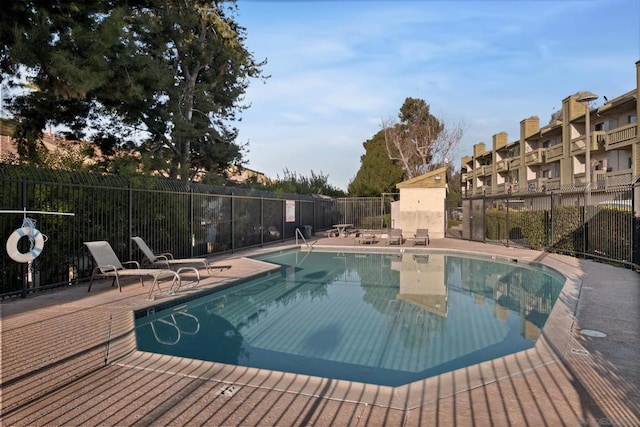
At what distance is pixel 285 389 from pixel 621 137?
30.0 m

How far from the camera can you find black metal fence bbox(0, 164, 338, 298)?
22.7 ft

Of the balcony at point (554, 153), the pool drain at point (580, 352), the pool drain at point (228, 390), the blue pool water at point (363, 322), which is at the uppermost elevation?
the balcony at point (554, 153)

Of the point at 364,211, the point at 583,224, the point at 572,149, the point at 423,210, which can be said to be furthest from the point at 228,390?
the point at 572,149

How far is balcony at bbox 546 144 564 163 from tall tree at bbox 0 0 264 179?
82.3ft

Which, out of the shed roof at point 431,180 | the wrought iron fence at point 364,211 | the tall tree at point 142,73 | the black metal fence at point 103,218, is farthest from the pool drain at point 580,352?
the wrought iron fence at point 364,211

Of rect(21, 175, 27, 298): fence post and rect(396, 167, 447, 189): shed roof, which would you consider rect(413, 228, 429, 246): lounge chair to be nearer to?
rect(396, 167, 447, 189): shed roof

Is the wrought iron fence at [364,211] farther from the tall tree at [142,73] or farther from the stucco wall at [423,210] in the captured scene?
the tall tree at [142,73]

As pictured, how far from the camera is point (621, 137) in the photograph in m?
25.8

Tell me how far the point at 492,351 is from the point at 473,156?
52849 millimetres

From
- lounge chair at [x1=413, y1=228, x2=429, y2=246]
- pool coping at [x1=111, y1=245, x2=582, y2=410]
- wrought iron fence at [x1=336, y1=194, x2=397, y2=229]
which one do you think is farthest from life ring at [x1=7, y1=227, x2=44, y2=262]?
wrought iron fence at [x1=336, y1=194, x2=397, y2=229]

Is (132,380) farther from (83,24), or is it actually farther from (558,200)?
(558,200)

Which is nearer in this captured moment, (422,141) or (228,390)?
(228,390)

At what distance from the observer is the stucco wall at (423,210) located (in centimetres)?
2025

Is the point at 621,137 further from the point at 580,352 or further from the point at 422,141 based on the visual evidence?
the point at 580,352
